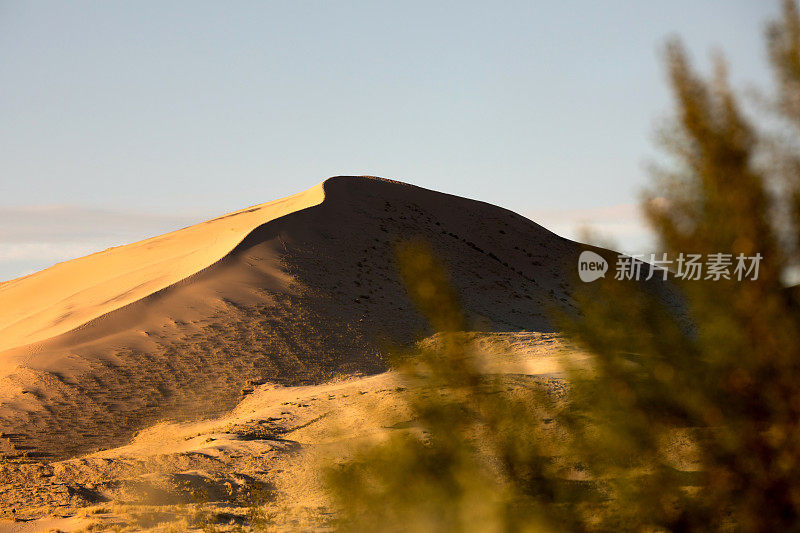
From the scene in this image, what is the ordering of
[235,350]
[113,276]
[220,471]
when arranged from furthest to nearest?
[113,276]
[235,350]
[220,471]

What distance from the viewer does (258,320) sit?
2002cm

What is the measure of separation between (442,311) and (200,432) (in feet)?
37.1

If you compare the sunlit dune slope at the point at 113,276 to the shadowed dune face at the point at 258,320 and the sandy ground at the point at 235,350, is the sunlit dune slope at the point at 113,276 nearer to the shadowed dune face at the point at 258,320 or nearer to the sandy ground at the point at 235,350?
the sandy ground at the point at 235,350

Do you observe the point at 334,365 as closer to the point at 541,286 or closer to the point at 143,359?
the point at 143,359

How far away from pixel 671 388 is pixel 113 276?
26.5 meters

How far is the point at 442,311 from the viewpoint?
3596mm

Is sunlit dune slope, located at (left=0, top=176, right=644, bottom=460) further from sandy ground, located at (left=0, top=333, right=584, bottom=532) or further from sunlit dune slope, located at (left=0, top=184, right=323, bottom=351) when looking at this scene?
sandy ground, located at (left=0, top=333, right=584, bottom=532)

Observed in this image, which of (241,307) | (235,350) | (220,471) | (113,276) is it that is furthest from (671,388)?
(113,276)

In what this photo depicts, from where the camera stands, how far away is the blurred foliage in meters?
3.58

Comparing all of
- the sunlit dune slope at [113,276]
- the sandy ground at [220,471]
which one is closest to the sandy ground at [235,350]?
the sandy ground at [220,471]

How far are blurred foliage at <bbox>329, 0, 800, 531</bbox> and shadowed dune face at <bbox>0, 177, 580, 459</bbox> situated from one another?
22.9 ft

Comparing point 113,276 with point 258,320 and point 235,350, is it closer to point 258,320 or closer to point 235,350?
point 258,320

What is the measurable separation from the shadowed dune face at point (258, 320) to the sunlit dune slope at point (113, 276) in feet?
0.93

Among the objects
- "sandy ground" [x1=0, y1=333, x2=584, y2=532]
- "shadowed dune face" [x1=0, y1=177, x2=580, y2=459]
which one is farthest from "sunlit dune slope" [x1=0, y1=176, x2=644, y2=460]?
"sandy ground" [x1=0, y1=333, x2=584, y2=532]
